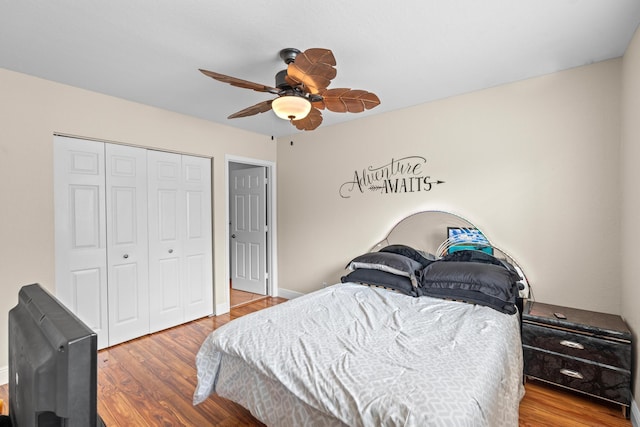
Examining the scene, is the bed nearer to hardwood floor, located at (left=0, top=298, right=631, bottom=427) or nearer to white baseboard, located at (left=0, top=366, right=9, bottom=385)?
hardwood floor, located at (left=0, top=298, right=631, bottom=427)

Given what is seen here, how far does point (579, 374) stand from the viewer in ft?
7.07

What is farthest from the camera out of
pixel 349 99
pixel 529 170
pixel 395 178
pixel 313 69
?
pixel 395 178

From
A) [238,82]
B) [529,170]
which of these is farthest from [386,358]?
[529,170]

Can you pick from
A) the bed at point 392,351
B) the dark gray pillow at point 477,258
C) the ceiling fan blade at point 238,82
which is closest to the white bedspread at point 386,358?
the bed at point 392,351

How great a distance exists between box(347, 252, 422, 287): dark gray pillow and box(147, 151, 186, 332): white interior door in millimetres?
2042

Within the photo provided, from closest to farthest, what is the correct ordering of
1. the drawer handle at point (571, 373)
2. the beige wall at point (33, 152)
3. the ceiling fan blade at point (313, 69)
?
the ceiling fan blade at point (313, 69), the drawer handle at point (571, 373), the beige wall at point (33, 152)

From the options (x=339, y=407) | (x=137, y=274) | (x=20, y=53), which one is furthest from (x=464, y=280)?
(x=20, y=53)

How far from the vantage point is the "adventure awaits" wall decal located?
3322mm

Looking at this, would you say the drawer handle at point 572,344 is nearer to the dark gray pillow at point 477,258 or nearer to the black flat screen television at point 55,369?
the dark gray pillow at point 477,258

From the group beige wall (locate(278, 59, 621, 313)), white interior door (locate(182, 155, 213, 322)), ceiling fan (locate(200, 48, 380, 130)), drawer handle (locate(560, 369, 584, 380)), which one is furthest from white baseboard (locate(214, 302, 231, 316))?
drawer handle (locate(560, 369, 584, 380))

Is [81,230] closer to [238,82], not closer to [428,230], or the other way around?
[238,82]

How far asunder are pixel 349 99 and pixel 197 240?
2604 mm

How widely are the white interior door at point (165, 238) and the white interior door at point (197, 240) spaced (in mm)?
68

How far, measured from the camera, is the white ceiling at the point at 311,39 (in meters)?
1.76
